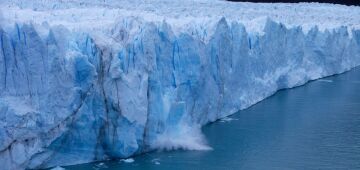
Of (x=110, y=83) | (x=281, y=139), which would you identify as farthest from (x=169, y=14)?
(x=110, y=83)

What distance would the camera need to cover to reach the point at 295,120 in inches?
318

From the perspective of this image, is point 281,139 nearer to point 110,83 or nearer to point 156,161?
point 156,161

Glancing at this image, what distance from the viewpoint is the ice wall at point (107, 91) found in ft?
16.8

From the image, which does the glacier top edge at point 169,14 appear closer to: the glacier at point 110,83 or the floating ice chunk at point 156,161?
the glacier at point 110,83

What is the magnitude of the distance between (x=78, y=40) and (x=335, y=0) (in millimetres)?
18197

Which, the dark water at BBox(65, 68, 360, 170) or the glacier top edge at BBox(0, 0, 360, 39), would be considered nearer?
the dark water at BBox(65, 68, 360, 170)

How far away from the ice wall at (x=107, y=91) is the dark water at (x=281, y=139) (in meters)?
0.22

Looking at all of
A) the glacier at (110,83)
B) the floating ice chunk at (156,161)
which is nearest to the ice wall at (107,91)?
the glacier at (110,83)

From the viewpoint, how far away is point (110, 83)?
5.70 m

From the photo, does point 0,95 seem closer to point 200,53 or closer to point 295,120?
point 200,53

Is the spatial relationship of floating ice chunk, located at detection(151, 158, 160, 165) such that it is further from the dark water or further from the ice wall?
the ice wall

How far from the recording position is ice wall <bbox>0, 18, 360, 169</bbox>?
511 cm

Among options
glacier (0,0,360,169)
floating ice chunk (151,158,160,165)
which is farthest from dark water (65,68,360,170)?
glacier (0,0,360,169)

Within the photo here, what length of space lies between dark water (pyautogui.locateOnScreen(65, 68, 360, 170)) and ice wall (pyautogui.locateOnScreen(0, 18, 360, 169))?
0.22 m
